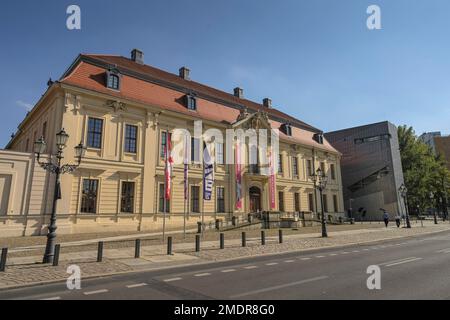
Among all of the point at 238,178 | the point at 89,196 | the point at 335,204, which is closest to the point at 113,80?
the point at 89,196

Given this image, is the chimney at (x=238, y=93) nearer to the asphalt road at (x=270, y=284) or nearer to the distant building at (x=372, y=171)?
the distant building at (x=372, y=171)

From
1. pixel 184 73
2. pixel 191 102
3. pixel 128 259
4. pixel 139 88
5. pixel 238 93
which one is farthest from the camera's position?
pixel 238 93

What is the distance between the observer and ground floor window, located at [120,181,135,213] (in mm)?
23675

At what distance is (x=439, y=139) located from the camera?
97375 mm

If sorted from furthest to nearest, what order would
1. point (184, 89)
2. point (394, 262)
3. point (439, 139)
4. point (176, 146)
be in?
point (439, 139) → point (184, 89) → point (176, 146) → point (394, 262)

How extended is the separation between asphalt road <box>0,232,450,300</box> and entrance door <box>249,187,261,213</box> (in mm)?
22465

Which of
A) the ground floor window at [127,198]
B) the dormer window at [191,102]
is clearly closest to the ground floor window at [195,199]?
the ground floor window at [127,198]

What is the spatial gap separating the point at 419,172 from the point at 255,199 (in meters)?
38.3

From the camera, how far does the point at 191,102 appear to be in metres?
29.5

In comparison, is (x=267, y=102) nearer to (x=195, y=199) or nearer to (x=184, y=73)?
(x=184, y=73)

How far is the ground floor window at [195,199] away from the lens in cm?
2813
